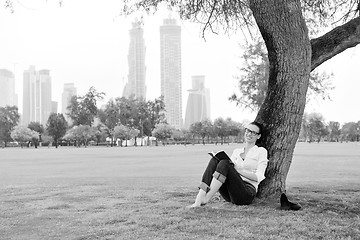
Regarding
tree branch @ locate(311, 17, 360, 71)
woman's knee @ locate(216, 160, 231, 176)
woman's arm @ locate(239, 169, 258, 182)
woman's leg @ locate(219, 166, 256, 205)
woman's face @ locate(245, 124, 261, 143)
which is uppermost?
tree branch @ locate(311, 17, 360, 71)

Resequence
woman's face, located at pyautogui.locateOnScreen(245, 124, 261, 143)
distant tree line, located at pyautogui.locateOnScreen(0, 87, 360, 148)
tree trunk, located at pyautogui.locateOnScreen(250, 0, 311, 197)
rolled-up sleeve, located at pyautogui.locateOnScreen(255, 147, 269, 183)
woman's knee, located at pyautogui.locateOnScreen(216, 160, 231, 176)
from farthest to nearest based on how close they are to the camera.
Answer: distant tree line, located at pyautogui.locateOnScreen(0, 87, 360, 148), tree trunk, located at pyautogui.locateOnScreen(250, 0, 311, 197), woman's face, located at pyautogui.locateOnScreen(245, 124, 261, 143), rolled-up sleeve, located at pyautogui.locateOnScreen(255, 147, 269, 183), woman's knee, located at pyautogui.locateOnScreen(216, 160, 231, 176)

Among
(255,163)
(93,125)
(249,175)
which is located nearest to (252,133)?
(255,163)

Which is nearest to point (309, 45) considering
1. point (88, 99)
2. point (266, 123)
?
point (266, 123)

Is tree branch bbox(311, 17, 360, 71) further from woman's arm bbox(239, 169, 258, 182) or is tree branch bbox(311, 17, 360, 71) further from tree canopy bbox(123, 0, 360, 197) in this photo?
woman's arm bbox(239, 169, 258, 182)

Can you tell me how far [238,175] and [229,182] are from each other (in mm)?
199

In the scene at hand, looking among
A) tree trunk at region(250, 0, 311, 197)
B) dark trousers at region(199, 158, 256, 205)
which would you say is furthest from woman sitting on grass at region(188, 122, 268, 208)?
tree trunk at region(250, 0, 311, 197)

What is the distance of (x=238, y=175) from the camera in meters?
6.93

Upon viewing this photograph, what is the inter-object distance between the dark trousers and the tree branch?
9.88 ft

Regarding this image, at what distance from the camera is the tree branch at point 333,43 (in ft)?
27.7

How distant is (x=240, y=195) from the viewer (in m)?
7.23

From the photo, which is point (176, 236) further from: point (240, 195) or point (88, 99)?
point (88, 99)

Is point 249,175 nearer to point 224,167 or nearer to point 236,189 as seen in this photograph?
point 236,189

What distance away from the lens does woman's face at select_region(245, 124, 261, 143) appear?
755 cm

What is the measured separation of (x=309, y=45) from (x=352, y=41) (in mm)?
1090
